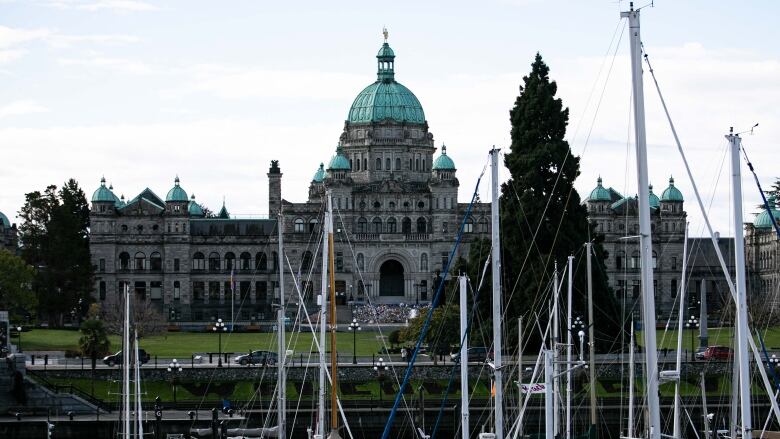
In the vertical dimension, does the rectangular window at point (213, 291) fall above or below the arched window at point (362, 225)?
below

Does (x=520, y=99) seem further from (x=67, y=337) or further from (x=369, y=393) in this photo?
(x=67, y=337)

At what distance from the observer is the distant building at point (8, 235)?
536 feet

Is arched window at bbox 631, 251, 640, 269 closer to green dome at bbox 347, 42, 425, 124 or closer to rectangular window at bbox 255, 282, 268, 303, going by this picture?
green dome at bbox 347, 42, 425, 124

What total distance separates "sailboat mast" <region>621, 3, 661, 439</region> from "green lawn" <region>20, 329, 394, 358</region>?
67.0 metres

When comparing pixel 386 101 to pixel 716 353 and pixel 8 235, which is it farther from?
pixel 716 353

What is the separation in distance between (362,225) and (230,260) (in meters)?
13.6

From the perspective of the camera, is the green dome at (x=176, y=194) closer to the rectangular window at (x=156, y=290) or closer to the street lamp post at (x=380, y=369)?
the rectangular window at (x=156, y=290)

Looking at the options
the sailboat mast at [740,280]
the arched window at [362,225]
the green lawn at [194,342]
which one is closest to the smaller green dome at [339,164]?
the arched window at [362,225]

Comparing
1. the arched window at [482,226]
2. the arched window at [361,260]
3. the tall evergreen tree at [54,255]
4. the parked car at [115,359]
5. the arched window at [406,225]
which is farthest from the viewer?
the arched window at [406,225]

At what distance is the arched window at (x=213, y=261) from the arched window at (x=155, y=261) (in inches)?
193

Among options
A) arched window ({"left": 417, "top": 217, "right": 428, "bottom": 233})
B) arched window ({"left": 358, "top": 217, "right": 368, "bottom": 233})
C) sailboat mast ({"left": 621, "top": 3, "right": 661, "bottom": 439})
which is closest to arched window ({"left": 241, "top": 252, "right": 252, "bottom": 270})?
arched window ({"left": 358, "top": 217, "right": 368, "bottom": 233})

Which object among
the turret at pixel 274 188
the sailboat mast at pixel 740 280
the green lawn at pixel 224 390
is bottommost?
the green lawn at pixel 224 390

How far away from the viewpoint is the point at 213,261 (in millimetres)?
169000

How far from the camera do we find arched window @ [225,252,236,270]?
16900 centimetres
